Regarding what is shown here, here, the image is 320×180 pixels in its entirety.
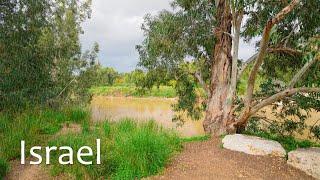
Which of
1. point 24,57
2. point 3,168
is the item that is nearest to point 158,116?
point 24,57

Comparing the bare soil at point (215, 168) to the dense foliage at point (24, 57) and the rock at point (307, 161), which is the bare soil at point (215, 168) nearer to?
the rock at point (307, 161)

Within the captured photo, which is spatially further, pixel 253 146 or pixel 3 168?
pixel 253 146

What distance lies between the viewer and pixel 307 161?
26.7 feet

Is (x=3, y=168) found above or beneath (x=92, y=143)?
beneath

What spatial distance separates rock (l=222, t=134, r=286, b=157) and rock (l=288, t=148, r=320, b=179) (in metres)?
0.30

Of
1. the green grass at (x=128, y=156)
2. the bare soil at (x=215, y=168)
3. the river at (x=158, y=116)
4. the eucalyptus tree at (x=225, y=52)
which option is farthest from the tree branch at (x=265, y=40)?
the green grass at (x=128, y=156)

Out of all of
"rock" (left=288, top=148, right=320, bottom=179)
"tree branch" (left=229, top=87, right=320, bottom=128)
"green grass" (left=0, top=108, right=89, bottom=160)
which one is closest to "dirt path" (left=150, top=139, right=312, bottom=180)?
"rock" (left=288, top=148, right=320, bottom=179)

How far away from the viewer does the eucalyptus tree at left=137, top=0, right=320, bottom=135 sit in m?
9.75

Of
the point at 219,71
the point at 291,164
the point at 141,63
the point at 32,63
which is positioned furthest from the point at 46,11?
the point at 291,164

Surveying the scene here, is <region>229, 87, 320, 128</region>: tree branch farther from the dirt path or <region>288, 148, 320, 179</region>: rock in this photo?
the dirt path

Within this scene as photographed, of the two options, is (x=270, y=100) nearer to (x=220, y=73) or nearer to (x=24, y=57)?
(x=220, y=73)

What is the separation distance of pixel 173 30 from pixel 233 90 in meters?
2.21

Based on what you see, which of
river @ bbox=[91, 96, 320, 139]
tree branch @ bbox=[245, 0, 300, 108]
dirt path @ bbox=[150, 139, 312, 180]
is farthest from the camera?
river @ bbox=[91, 96, 320, 139]

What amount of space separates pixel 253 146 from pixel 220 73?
9.45 feet
